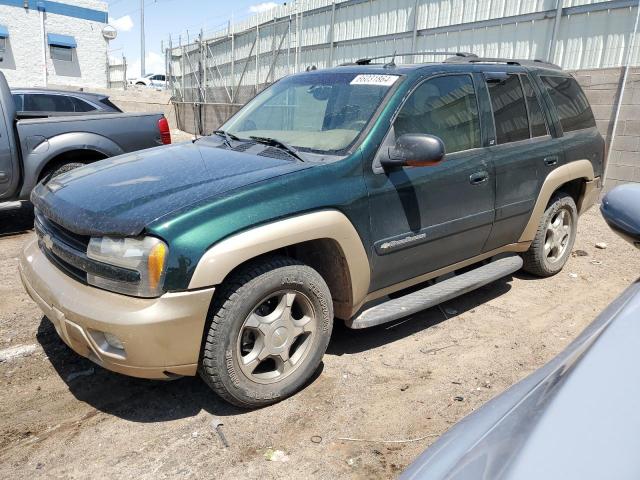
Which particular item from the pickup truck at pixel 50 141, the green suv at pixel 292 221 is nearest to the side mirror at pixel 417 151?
the green suv at pixel 292 221

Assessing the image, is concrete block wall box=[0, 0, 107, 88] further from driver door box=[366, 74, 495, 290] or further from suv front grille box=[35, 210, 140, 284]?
driver door box=[366, 74, 495, 290]

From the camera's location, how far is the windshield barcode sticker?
3.54 meters

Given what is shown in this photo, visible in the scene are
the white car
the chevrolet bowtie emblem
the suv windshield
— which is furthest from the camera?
the white car

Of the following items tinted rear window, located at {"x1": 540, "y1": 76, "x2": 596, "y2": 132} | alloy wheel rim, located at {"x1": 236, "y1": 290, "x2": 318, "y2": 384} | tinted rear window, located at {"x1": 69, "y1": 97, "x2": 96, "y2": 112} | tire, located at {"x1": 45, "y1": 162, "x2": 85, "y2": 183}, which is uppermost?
tinted rear window, located at {"x1": 540, "y1": 76, "x2": 596, "y2": 132}

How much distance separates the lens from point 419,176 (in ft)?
11.2

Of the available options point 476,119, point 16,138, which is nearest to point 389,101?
point 476,119

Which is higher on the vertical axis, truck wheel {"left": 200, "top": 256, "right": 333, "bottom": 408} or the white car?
the white car

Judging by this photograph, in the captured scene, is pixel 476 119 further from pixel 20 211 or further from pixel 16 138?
pixel 20 211

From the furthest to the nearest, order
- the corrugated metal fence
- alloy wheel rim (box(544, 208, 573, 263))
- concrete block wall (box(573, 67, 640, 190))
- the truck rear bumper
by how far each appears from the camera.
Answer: the corrugated metal fence → concrete block wall (box(573, 67, 640, 190)) → the truck rear bumper → alloy wheel rim (box(544, 208, 573, 263))

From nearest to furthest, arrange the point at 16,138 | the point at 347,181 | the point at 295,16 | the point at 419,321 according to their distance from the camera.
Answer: the point at 347,181
the point at 419,321
the point at 16,138
the point at 295,16

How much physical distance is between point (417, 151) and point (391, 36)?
31.5 ft

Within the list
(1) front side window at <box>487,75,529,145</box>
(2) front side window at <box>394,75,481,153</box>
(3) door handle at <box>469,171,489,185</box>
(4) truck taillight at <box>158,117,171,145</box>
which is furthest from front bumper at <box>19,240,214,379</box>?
(4) truck taillight at <box>158,117,171,145</box>

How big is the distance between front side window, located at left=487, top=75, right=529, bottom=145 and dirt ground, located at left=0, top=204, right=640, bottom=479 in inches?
56.6

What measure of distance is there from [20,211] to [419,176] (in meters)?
6.35
